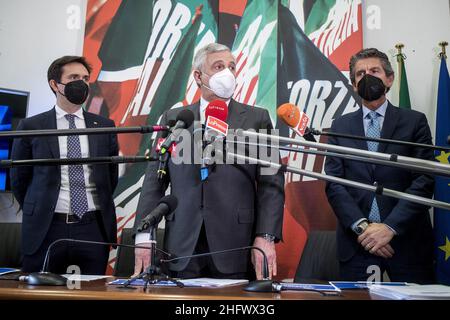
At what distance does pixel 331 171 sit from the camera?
266 centimetres

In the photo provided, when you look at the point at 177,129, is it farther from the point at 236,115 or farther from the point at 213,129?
the point at 236,115

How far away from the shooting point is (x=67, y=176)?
286cm

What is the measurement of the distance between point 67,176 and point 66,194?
119 mm

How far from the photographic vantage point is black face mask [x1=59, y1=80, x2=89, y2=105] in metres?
3.04

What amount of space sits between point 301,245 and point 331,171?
108 centimetres

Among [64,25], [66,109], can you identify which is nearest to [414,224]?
[66,109]

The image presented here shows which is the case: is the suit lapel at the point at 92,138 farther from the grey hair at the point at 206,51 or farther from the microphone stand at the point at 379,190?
the microphone stand at the point at 379,190

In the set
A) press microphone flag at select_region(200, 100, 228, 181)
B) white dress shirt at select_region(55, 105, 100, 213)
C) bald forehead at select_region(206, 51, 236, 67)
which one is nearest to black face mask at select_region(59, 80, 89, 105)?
white dress shirt at select_region(55, 105, 100, 213)

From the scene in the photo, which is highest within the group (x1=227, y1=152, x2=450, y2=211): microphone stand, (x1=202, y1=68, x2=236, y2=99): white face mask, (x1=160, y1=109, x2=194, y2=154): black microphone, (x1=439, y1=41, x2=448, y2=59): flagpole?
(x1=439, y1=41, x2=448, y2=59): flagpole

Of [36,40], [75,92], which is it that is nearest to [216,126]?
[75,92]

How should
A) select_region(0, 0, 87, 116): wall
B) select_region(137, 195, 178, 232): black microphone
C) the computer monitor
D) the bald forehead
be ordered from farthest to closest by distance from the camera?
1. select_region(0, 0, 87, 116): wall
2. the computer monitor
3. the bald forehead
4. select_region(137, 195, 178, 232): black microphone

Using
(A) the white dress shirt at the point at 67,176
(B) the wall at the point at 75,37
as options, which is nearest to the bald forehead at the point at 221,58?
(A) the white dress shirt at the point at 67,176

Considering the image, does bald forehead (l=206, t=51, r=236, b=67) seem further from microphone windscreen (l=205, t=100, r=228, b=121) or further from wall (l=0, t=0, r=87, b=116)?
wall (l=0, t=0, r=87, b=116)
